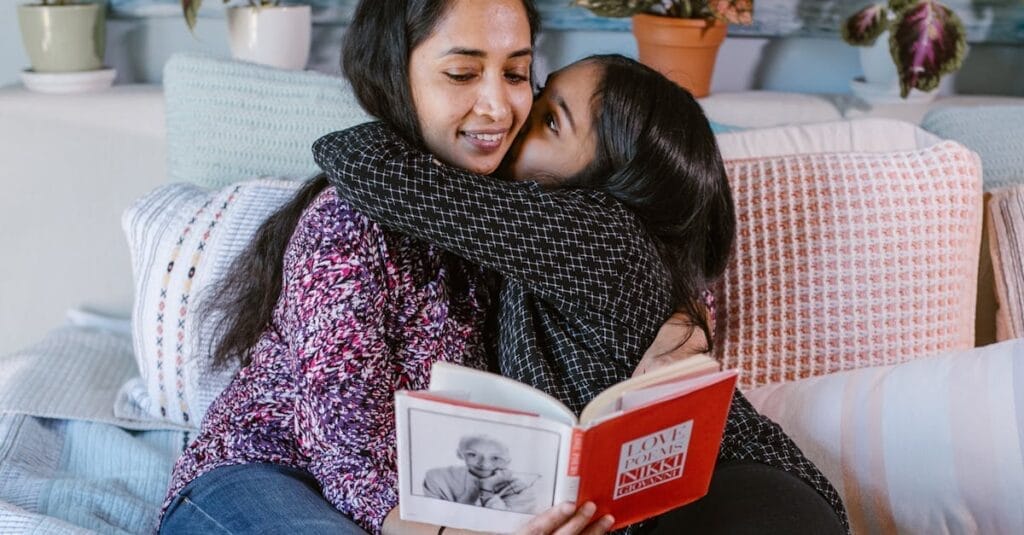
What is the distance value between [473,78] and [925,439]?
0.69 m

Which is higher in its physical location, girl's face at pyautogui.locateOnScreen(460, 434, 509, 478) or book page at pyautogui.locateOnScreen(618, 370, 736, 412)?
book page at pyautogui.locateOnScreen(618, 370, 736, 412)

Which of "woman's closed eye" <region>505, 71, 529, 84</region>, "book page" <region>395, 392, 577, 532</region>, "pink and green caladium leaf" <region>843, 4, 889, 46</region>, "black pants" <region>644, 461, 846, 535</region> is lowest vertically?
"black pants" <region>644, 461, 846, 535</region>

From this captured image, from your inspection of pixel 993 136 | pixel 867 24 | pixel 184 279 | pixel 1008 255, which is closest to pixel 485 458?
pixel 184 279

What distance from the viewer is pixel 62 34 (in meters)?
1.87

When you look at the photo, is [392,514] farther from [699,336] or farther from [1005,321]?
[1005,321]

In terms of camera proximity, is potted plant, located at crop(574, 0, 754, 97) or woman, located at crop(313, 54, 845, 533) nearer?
woman, located at crop(313, 54, 845, 533)

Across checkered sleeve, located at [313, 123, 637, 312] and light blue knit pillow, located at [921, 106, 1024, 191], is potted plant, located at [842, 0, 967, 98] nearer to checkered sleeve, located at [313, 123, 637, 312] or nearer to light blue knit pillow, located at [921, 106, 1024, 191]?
light blue knit pillow, located at [921, 106, 1024, 191]

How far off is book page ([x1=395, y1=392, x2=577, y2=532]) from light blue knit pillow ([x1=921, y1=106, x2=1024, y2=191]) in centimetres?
106

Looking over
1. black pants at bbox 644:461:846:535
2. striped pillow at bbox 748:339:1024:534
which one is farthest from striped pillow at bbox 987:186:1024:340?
black pants at bbox 644:461:846:535

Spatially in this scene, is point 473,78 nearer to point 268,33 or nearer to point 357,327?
point 357,327

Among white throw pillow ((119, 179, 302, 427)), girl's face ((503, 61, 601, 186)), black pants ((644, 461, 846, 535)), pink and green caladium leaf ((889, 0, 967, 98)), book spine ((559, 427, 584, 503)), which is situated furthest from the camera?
pink and green caladium leaf ((889, 0, 967, 98))

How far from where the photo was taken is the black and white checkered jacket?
1.15 metres

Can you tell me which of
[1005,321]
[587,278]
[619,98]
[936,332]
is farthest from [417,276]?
[1005,321]

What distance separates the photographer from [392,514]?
1.10m
